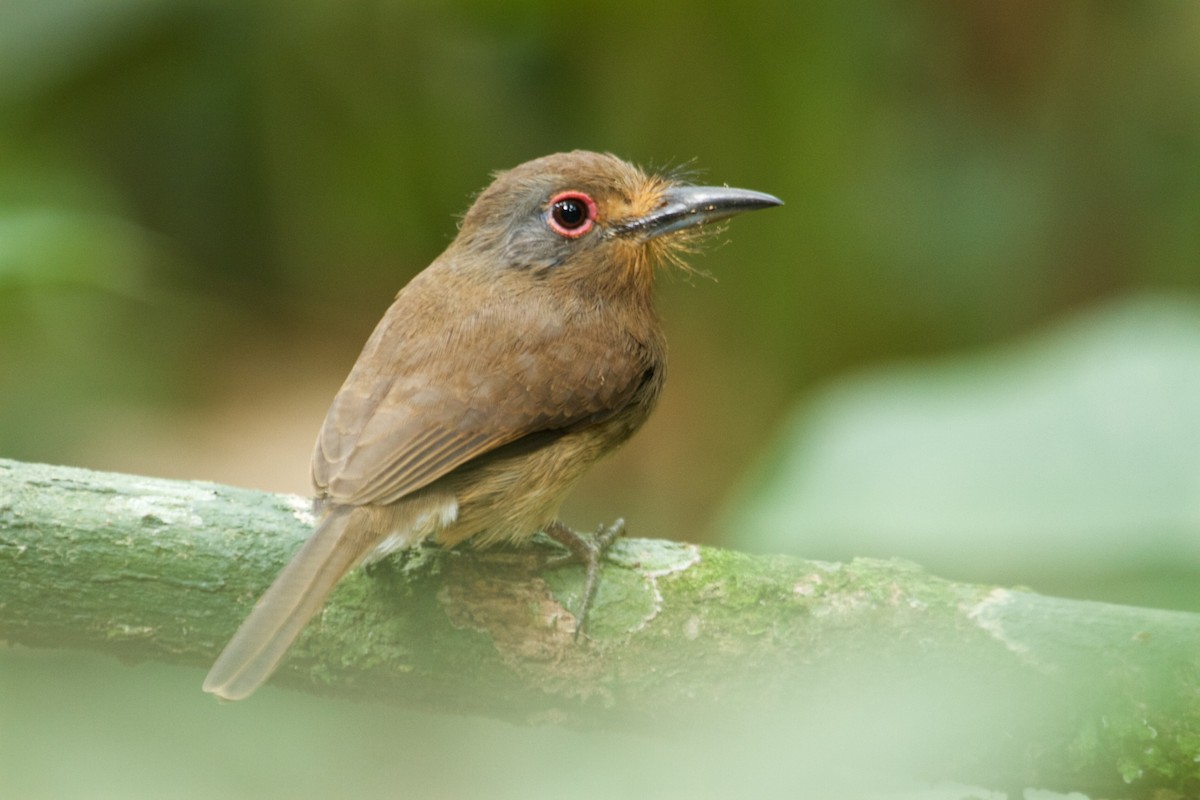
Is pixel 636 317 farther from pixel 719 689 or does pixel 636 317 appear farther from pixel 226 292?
pixel 226 292

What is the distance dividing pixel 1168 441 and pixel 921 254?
246 cm

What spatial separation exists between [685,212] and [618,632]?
1.05 metres

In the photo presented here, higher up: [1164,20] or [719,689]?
[1164,20]

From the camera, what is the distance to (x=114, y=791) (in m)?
2.29

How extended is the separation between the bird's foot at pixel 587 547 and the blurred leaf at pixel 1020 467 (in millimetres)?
274

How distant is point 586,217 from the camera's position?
329cm

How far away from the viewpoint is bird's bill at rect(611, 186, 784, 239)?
325cm

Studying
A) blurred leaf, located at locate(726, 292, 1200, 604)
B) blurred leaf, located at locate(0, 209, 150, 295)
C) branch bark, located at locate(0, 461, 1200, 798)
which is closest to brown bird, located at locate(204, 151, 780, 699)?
branch bark, located at locate(0, 461, 1200, 798)

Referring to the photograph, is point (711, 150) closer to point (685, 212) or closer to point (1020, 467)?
point (685, 212)

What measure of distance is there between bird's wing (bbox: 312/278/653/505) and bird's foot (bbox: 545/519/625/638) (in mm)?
215

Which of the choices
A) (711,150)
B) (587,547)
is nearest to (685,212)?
(587,547)

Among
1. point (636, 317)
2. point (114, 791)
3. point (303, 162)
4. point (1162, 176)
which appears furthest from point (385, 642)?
point (1162, 176)

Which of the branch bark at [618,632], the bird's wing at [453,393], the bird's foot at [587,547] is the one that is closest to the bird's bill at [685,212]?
the bird's wing at [453,393]

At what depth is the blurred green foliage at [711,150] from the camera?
4.96m
